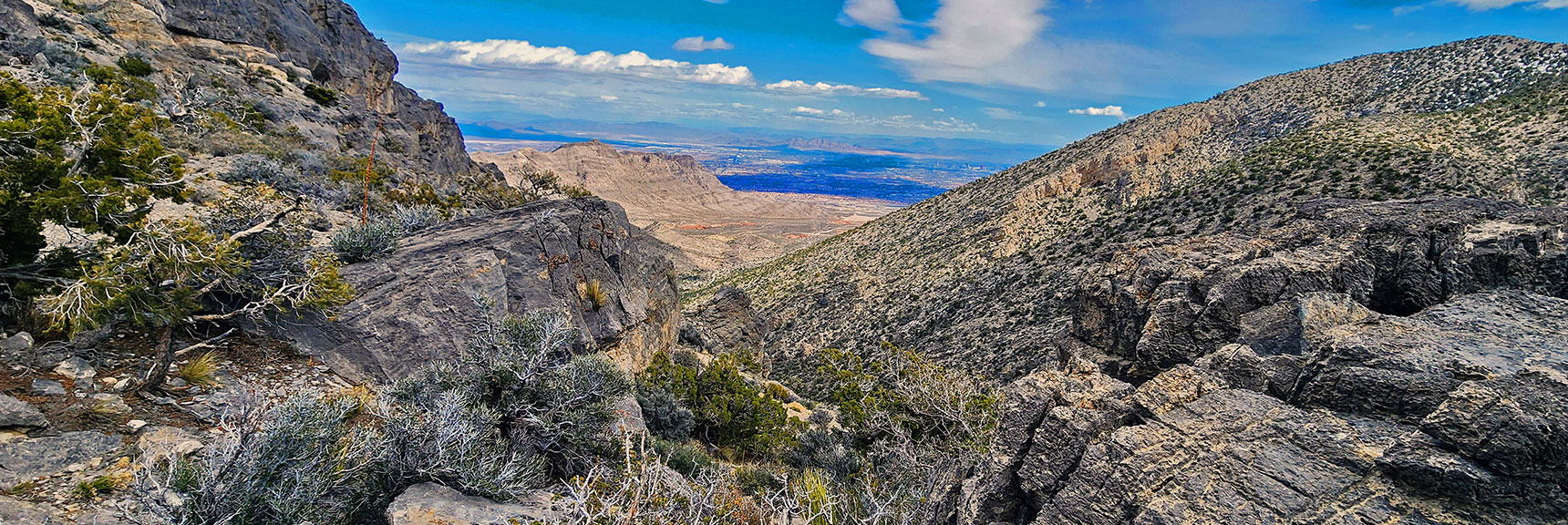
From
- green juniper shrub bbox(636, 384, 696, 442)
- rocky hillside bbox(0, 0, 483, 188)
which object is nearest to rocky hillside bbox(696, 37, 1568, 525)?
green juniper shrub bbox(636, 384, 696, 442)

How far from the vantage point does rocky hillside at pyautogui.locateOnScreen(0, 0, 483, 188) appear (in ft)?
65.8

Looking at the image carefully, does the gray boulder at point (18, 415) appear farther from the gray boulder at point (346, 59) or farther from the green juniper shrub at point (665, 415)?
the gray boulder at point (346, 59)

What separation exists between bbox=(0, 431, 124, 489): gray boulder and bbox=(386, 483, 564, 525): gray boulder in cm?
279

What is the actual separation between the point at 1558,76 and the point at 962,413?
112 ft

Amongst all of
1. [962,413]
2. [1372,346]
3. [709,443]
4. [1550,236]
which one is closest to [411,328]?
[709,443]

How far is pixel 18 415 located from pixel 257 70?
3588 cm

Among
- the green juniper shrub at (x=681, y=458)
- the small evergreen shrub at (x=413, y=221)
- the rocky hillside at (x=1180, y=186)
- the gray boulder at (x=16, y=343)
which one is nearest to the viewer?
the gray boulder at (x=16, y=343)

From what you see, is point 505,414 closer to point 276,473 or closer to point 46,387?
point 276,473

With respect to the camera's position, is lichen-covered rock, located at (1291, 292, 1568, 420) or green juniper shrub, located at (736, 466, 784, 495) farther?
green juniper shrub, located at (736, 466, 784, 495)

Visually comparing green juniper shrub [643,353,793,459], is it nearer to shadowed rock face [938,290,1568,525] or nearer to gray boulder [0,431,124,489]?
shadowed rock face [938,290,1568,525]

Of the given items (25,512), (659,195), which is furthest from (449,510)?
(659,195)

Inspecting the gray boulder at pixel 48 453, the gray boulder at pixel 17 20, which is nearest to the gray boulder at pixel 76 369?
the gray boulder at pixel 48 453

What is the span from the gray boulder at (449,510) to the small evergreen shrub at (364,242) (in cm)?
610

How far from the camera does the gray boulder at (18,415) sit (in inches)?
205
